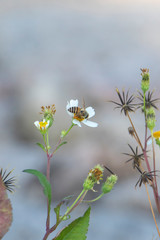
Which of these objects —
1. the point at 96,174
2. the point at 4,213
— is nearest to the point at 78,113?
the point at 96,174

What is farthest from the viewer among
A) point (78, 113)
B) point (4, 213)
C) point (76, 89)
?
point (76, 89)

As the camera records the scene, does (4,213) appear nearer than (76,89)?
Yes

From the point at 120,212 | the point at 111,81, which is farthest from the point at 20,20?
the point at 120,212

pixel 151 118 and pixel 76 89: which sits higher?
pixel 76 89

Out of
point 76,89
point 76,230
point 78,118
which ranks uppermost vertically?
point 76,89

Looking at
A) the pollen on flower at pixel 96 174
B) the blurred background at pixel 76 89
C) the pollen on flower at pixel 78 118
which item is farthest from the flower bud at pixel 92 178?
the blurred background at pixel 76 89

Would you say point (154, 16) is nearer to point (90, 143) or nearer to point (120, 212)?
point (90, 143)

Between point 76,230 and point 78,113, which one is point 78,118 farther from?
point 76,230
